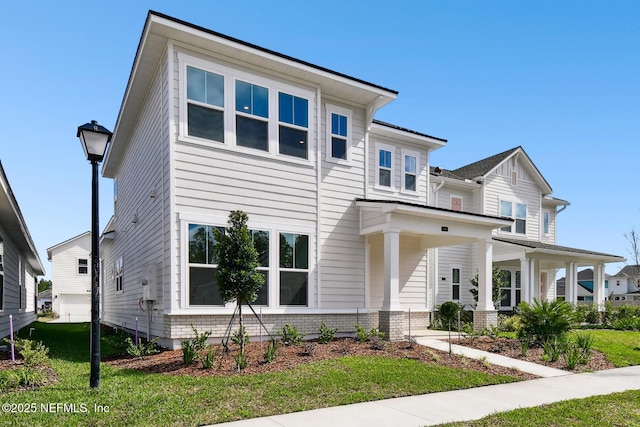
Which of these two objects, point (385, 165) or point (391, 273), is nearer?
point (391, 273)

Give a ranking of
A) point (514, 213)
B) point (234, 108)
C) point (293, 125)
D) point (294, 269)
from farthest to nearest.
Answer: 1. point (514, 213)
2. point (293, 125)
3. point (294, 269)
4. point (234, 108)

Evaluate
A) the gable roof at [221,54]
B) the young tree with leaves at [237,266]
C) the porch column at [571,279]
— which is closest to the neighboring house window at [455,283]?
the porch column at [571,279]

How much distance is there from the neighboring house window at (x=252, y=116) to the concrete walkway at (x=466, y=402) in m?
7.01

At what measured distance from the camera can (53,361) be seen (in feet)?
29.4

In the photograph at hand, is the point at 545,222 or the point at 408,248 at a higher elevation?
the point at 545,222

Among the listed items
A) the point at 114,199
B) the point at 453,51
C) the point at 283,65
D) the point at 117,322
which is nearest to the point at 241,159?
the point at 283,65

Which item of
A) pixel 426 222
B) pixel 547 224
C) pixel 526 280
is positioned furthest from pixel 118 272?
pixel 547 224

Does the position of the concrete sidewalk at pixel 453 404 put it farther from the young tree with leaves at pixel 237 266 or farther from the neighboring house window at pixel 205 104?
the neighboring house window at pixel 205 104

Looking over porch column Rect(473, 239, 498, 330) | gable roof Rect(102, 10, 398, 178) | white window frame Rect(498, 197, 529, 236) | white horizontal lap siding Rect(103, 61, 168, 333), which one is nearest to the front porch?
porch column Rect(473, 239, 498, 330)

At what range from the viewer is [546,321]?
37.1 feet

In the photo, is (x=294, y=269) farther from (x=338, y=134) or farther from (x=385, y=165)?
(x=385, y=165)

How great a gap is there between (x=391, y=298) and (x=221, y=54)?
7.52 m

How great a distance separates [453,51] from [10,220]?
1368 cm

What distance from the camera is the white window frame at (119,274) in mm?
16656
